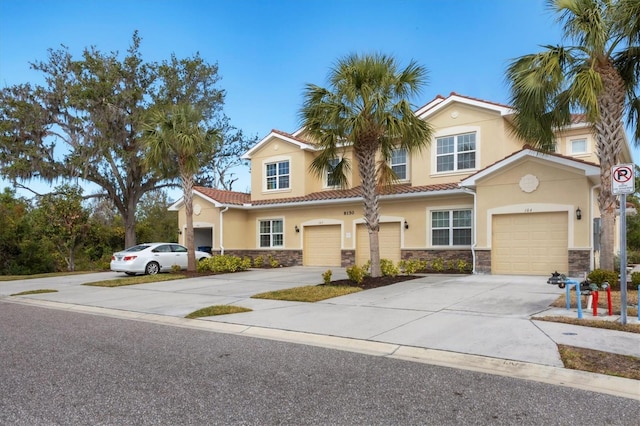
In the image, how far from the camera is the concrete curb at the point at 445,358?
515 centimetres

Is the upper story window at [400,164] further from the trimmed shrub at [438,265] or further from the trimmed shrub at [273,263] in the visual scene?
the trimmed shrub at [273,263]

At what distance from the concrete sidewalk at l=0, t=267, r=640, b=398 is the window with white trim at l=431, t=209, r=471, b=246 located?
2.75 m

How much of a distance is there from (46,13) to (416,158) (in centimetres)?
1432

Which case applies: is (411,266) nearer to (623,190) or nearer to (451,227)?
(451,227)

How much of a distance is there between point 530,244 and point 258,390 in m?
13.4

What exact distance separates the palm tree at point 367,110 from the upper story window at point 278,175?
9.06 m

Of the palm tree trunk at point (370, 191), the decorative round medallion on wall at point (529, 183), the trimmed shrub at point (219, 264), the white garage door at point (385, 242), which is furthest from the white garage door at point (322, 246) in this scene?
the decorative round medallion on wall at point (529, 183)

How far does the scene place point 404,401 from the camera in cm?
467

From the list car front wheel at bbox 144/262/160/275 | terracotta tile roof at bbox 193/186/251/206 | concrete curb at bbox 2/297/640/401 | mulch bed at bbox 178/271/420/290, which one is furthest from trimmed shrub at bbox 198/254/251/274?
concrete curb at bbox 2/297/640/401

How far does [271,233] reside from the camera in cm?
2406

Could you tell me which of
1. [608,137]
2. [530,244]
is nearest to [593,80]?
[608,137]

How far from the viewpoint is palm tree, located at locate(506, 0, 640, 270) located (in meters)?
11.0

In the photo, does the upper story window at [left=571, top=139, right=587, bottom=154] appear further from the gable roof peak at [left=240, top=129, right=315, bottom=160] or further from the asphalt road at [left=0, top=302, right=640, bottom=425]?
the asphalt road at [left=0, top=302, right=640, bottom=425]

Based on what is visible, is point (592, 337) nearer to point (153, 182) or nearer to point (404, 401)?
point (404, 401)
